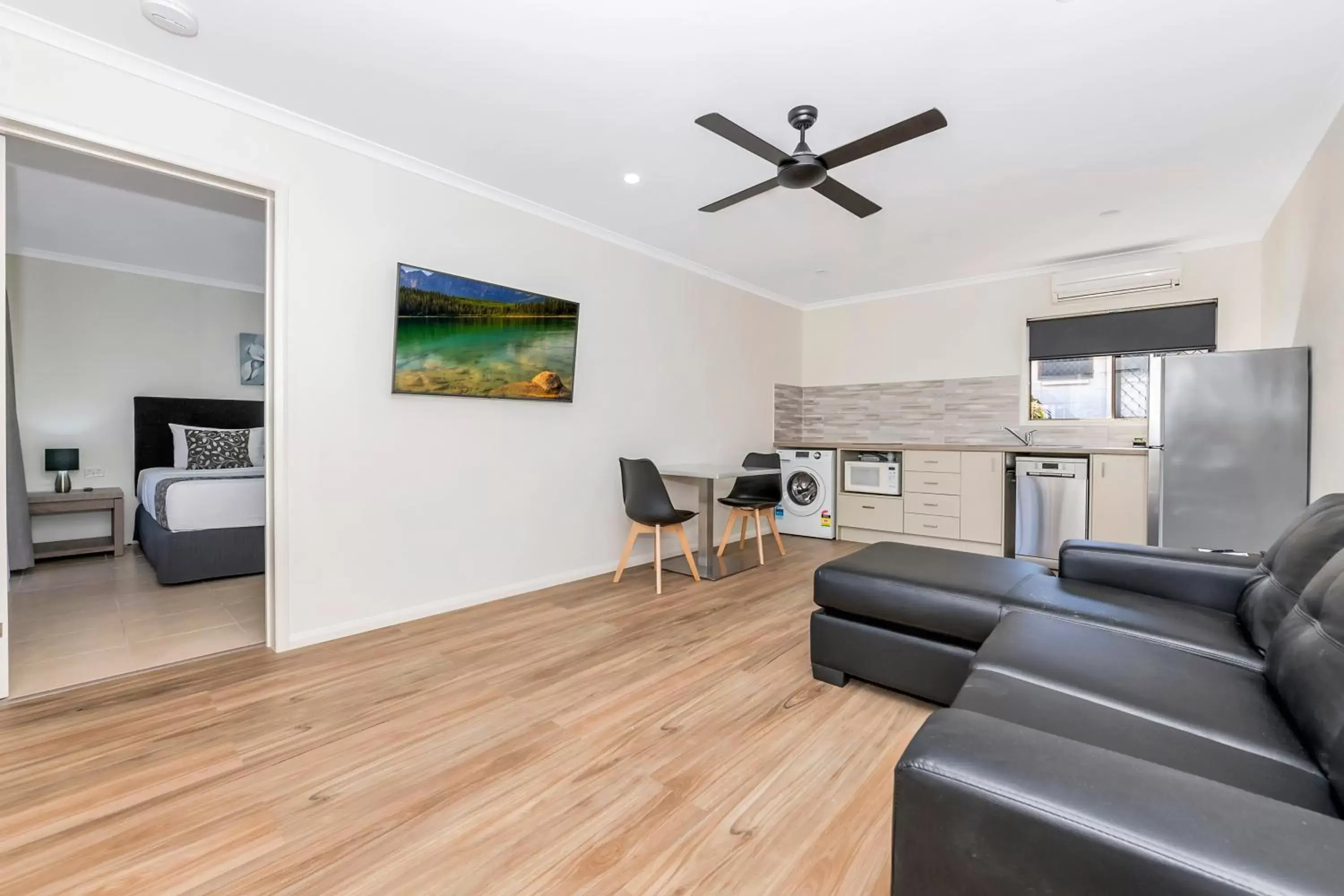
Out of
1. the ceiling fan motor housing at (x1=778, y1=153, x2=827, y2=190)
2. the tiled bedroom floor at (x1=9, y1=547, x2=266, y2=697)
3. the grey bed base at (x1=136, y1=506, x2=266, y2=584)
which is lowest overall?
the tiled bedroom floor at (x1=9, y1=547, x2=266, y2=697)

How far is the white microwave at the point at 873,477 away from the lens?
17.0 feet

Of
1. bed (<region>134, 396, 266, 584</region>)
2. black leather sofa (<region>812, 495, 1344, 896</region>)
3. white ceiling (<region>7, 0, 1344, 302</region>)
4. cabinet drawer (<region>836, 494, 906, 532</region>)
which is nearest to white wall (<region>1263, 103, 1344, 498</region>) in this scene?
white ceiling (<region>7, 0, 1344, 302</region>)

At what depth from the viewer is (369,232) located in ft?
9.56

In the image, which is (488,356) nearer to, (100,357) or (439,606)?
(439,606)

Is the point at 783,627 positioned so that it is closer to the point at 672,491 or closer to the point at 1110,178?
the point at 672,491

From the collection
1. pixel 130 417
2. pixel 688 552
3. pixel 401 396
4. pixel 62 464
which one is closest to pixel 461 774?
pixel 401 396

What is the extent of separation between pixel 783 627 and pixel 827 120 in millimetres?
2562

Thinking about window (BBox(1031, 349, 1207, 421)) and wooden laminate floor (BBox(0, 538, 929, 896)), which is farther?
window (BBox(1031, 349, 1207, 421))

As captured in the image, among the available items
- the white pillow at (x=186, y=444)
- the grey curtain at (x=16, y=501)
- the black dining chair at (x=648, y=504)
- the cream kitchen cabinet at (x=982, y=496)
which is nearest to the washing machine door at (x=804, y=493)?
the cream kitchen cabinet at (x=982, y=496)

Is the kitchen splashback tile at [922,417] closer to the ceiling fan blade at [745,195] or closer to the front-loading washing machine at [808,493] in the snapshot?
the front-loading washing machine at [808,493]

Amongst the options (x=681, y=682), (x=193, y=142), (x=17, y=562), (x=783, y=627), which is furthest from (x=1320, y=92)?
(x=17, y=562)

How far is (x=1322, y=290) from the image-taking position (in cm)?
266

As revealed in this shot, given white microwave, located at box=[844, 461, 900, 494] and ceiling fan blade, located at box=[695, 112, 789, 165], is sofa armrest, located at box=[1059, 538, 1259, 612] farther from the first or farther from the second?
white microwave, located at box=[844, 461, 900, 494]

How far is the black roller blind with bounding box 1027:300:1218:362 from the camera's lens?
425cm
